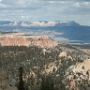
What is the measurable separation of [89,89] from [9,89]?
13270 centimetres

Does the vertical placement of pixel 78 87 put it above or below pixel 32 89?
below

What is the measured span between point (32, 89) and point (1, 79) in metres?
64.6

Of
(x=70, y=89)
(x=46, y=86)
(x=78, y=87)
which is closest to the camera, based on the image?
(x=46, y=86)

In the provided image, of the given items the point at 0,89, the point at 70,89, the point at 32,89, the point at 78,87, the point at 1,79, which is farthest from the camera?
the point at 78,87

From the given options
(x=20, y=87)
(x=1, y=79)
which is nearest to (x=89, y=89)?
(x=20, y=87)

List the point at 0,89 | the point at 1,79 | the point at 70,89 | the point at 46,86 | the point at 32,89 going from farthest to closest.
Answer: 1. the point at 70,89
2. the point at 32,89
3. the point at 46,86
4. the point at 1,79
5. the point at 0,89

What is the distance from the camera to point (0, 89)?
69375 mm

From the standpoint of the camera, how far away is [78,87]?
19988 centimetres

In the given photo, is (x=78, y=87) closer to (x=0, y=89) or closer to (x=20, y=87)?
(x=20, y=87)

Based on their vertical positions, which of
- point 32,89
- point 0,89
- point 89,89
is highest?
point 0,89

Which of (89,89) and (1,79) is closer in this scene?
(1,79)

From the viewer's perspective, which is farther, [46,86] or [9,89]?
[46,86]

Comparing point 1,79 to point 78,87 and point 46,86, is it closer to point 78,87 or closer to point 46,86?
point 46,86

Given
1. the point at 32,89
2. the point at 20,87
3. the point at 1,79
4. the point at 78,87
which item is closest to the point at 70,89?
the point at 78,87
